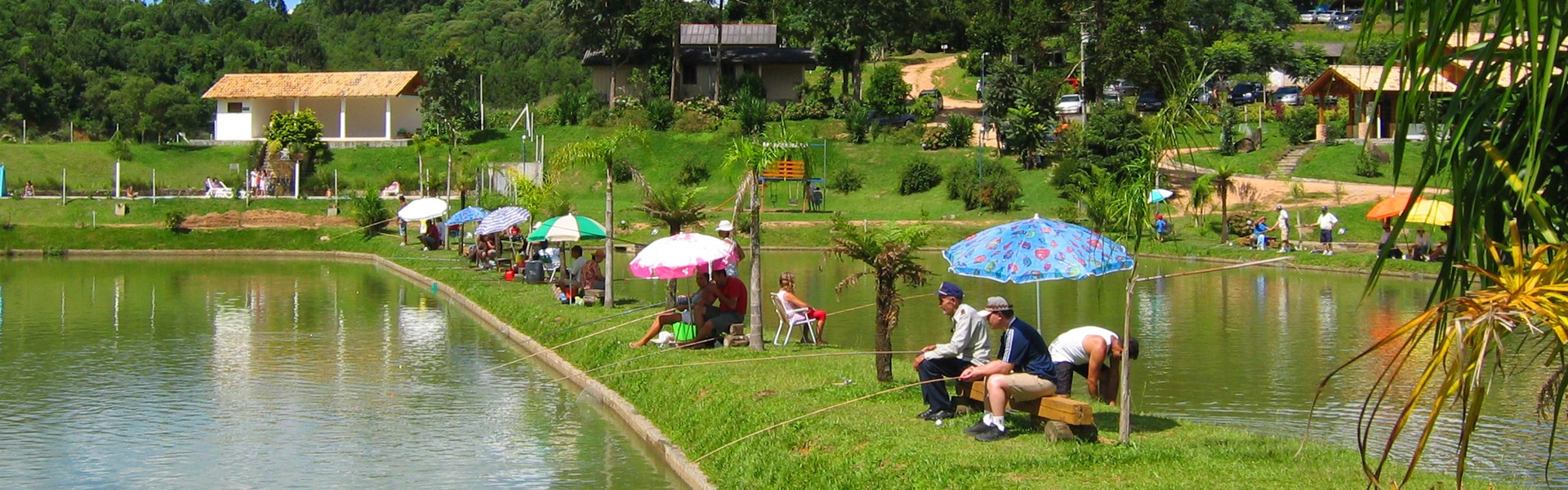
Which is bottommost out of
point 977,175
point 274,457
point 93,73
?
point 274,457

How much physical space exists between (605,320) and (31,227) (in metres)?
31.4

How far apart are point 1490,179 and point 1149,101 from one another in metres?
60.9

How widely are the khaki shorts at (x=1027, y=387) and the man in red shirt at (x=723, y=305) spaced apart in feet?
23.5

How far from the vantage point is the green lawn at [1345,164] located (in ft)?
141

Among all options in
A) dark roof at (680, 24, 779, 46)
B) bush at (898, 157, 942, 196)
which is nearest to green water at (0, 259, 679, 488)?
bush at (898, 157, 942, 196)

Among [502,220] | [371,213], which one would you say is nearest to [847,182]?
[371,213]

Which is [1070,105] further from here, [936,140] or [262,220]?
[262,220]

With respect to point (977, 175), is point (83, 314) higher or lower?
lower

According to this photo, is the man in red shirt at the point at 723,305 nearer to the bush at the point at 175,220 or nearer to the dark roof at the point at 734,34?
the bush at the point at 175,220

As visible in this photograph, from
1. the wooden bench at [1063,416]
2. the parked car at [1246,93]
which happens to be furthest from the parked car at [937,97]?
the wooden bench at [1063,416]

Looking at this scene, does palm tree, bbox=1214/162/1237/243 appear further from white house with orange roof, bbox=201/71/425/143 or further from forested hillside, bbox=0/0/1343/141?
white house with orange roof, bbox=201/71/425/143

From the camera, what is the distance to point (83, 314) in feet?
85.3

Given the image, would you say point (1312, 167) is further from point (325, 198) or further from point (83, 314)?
point (83, 314)

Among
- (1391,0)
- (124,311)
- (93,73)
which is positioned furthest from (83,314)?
(93,73)
